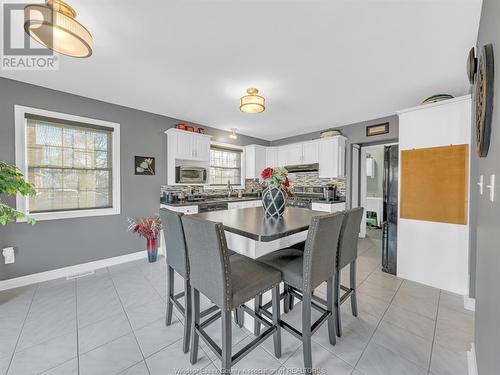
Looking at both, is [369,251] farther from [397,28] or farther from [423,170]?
[397,28]

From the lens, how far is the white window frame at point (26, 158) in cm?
258

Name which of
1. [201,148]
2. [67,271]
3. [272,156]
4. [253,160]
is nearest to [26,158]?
[67,271]

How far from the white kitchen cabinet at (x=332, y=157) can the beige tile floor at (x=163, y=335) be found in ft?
7.92

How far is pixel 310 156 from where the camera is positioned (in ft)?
15.6

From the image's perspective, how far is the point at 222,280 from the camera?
117cm

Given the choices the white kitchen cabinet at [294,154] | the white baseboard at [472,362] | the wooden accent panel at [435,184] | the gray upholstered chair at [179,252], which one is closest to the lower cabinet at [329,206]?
the white kitchen cabinet at [294,154]

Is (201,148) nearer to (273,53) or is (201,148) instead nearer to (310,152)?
(310,152)

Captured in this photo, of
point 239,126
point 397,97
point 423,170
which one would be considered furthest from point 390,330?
point 239,126

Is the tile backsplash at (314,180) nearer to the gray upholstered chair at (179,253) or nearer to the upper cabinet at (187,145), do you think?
the upper cabinet at (187,145)

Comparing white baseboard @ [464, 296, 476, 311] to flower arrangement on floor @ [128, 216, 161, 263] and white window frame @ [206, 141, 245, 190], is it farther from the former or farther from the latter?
white window frame @ [206, 141, 245, 190]

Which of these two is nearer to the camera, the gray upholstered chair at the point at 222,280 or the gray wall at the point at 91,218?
the gray upholstered chair at the point at 222,280
